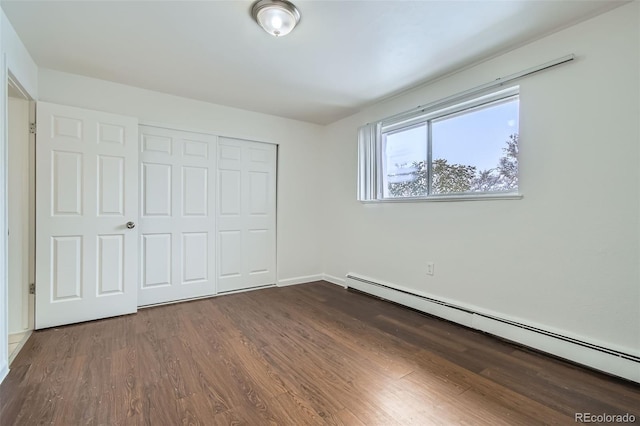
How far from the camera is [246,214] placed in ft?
12.9

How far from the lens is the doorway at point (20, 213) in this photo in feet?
8.16

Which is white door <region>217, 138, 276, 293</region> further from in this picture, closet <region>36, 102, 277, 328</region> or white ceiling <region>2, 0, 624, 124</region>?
white ceiling <region>2, 0, 624, 124</region>

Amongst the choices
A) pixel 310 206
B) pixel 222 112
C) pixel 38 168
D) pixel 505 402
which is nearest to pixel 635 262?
pixel 505 402

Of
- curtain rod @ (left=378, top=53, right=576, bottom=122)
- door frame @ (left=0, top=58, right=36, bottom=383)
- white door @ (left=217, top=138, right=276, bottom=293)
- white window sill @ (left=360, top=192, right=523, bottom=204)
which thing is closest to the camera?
door frame @ (left=0, top=58, right=36, bottom=383)

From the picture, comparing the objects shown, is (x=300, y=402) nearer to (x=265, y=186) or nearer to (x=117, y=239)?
(x=117, y=239)

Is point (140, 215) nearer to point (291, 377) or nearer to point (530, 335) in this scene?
point (291, 377)

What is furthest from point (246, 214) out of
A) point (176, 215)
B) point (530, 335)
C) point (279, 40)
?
point (530, 335)

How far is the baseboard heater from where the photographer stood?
1.85 meters

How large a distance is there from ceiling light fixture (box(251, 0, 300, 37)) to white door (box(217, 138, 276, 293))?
199 cm

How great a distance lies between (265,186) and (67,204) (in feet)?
6.98

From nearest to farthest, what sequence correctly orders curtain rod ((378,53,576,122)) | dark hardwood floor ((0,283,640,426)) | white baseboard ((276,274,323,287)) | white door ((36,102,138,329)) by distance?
1. dark hardwood floor ((0,283,640,426))
2. curtain rod ((378,53,576,122))
3. white door ((36,102,138,329))
4. white baseboard ((276,274,323,287))

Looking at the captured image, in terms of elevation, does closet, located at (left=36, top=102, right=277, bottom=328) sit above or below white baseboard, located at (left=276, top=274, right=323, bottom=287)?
above

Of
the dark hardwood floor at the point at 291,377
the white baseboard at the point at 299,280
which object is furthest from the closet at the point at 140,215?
the dark hardwood floor at the point at 291,377

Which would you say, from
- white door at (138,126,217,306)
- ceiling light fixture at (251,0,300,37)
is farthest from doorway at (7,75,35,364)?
ceiling light fixture at (251,0,300,37)
